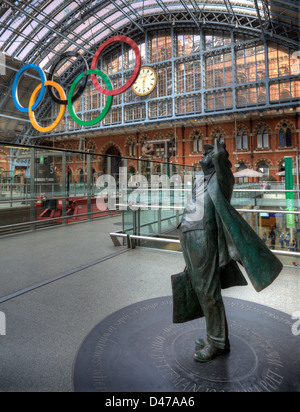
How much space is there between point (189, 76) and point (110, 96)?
733 inches

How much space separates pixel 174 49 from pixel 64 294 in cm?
2878

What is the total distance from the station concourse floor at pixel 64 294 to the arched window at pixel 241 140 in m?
23.1

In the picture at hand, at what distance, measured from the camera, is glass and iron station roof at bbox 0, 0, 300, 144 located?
21234 millimetres

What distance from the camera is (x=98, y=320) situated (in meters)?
2.24

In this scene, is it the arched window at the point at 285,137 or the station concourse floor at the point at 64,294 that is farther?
the arched window at the point at 285,137

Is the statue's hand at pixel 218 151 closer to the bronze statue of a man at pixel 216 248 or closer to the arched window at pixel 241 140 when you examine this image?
the bronze statue of a man at pixel 216 248

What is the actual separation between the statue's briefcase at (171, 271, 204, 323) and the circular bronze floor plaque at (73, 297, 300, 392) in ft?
0.69

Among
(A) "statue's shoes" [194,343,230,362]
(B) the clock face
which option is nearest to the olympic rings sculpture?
(A) "statue's shoes" [194,343,230,362]

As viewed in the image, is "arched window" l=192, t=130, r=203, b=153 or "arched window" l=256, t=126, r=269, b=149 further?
"arched window" l=192, t=130, r=203, b=153

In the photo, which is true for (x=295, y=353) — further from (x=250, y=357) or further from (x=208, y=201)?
(x=208, y=201)

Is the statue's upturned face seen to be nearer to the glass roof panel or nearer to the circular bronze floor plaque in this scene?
the circular bronze floor plaque

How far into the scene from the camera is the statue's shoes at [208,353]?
168 centimetres

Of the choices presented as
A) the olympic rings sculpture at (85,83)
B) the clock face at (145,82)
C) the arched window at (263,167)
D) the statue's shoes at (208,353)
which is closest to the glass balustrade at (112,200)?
the olympic rings sculpture at (85,83)

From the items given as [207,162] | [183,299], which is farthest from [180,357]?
[207,162]
